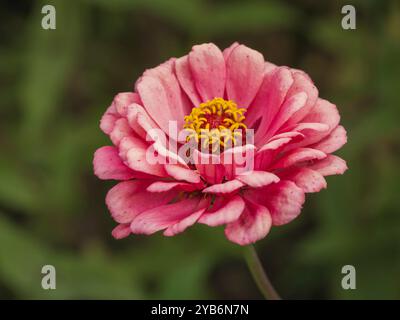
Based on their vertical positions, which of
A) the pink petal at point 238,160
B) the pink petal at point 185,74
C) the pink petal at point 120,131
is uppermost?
the pink petal at point 185,74

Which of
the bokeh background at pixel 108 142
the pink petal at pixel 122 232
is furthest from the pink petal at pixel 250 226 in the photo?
the bokeh background at pixel 108 142

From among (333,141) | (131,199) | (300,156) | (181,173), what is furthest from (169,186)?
(333,141)

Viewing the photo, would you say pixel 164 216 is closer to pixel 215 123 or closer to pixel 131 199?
pixel 131 199

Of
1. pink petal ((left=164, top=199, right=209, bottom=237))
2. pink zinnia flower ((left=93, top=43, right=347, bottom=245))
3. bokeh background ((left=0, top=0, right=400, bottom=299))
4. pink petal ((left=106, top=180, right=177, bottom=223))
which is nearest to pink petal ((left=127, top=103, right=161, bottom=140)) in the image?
pink zinnia flower ((left=93, top=43, right=347, bottom=245))

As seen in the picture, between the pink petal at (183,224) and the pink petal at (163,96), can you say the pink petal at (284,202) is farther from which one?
the pink petal at (163,96)

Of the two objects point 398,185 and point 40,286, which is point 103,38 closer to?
point 40,286

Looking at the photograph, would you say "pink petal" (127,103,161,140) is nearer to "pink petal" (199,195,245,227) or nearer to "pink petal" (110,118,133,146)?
"pink petal" (110,118,133,146)

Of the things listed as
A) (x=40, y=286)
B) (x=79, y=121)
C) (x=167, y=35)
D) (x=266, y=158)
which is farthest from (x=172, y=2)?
(x=266, y=158)
